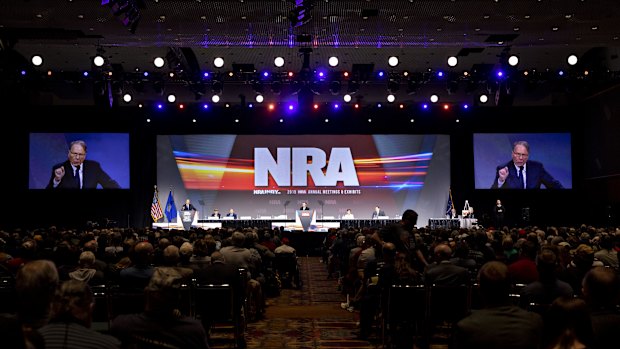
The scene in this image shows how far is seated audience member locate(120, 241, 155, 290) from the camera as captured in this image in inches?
236

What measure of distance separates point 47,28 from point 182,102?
9.11 metres

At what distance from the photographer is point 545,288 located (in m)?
4.98

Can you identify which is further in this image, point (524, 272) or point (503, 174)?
point (503, 174)

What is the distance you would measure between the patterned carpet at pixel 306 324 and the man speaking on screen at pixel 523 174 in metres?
12.3

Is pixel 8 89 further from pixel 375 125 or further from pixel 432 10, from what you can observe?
pixel 432 10

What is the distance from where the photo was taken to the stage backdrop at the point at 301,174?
23.9m

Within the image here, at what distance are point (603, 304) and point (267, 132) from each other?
2110 centimetres

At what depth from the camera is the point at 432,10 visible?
42.3 feet

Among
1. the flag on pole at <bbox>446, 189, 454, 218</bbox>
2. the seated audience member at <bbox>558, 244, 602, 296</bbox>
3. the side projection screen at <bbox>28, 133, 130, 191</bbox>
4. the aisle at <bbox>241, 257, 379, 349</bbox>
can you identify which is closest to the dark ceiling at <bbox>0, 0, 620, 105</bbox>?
the side projection screen at <bbox>28, 133, 130, 191</bbox>

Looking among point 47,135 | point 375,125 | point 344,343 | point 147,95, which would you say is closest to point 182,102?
point 147,95

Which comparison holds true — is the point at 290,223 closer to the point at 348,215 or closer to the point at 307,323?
the point at 348,215

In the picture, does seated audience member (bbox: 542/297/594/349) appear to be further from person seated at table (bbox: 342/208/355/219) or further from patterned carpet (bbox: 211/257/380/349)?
person seated at table (bbox: 342/208/355/219)

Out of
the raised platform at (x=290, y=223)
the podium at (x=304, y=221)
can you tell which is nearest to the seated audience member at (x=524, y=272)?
the raised platform at (x=290, y=223)

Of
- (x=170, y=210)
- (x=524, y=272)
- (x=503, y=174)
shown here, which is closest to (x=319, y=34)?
(x=524, y=272)
